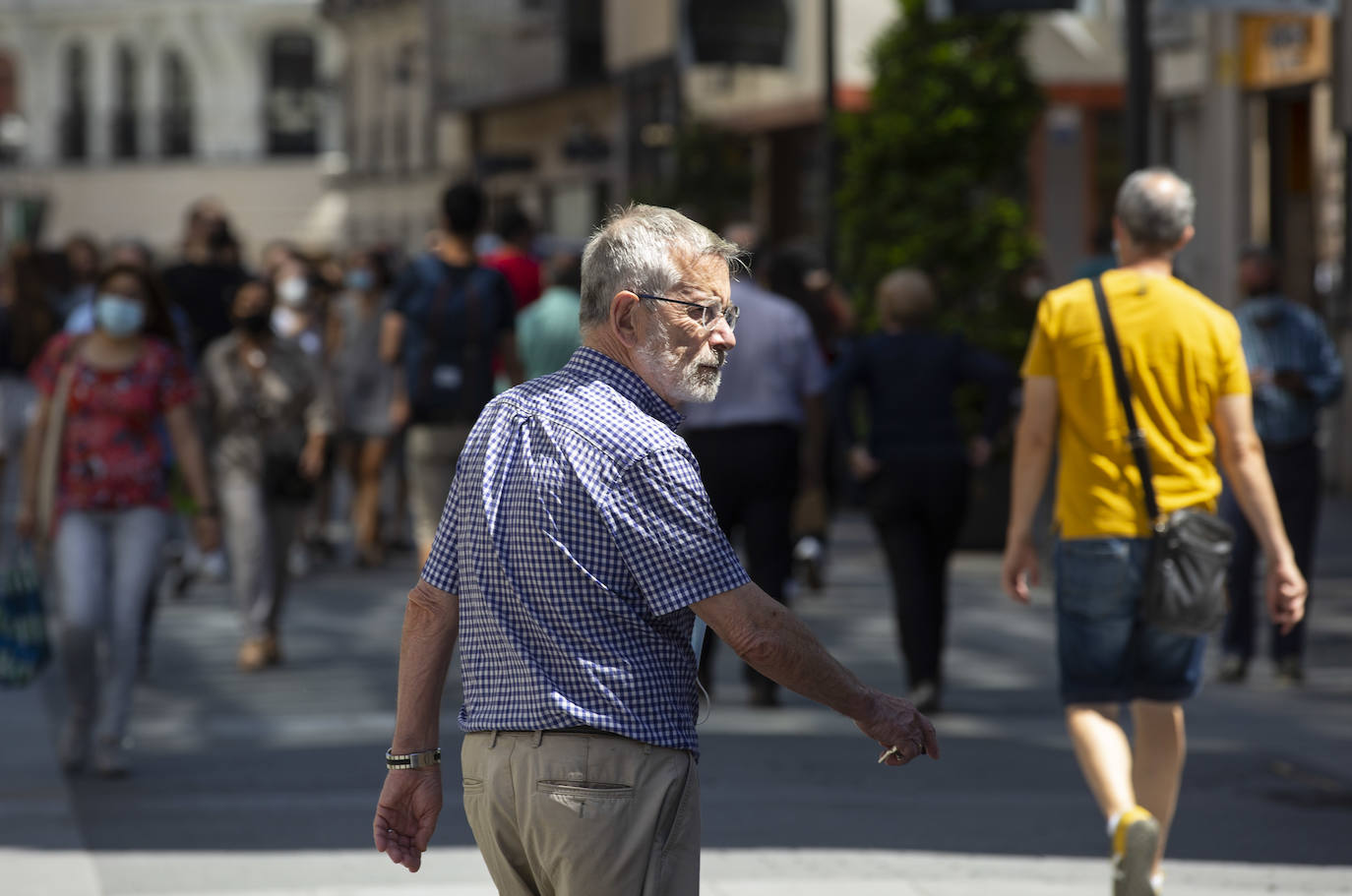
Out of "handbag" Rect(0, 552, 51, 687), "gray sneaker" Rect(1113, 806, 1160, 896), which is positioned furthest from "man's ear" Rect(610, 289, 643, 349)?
"handbag" Rect(0, 552, 51, 687)

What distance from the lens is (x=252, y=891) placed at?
6379 mm

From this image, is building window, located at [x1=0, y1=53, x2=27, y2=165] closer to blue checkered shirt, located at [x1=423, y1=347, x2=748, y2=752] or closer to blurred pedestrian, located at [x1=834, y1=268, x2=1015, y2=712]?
blurred pedestrian, located at [x1=834, y1=268, x2=1015, y2=712]

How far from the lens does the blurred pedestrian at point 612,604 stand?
11.6 ft

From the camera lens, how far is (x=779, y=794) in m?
7.64

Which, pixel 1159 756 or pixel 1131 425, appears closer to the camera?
pixel 1131 425

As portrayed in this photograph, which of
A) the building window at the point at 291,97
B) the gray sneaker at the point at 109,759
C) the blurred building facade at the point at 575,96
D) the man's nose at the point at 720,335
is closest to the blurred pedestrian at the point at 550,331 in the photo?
the gray sneaker at the point at 109,759

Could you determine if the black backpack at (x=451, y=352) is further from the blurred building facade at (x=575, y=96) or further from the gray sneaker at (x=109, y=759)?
the blurred building facade at (x=575, y=96)

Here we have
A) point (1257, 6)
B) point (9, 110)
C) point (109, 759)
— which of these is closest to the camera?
point (109, 759)

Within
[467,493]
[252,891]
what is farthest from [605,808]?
[252,891]

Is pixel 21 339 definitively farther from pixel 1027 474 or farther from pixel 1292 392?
pixel 1027 474

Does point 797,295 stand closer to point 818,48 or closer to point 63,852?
point 63,852

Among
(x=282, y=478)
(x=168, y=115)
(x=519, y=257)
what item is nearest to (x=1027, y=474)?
(x=282, y=478)

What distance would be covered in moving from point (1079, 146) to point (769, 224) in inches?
170

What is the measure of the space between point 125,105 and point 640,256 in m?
60.4
